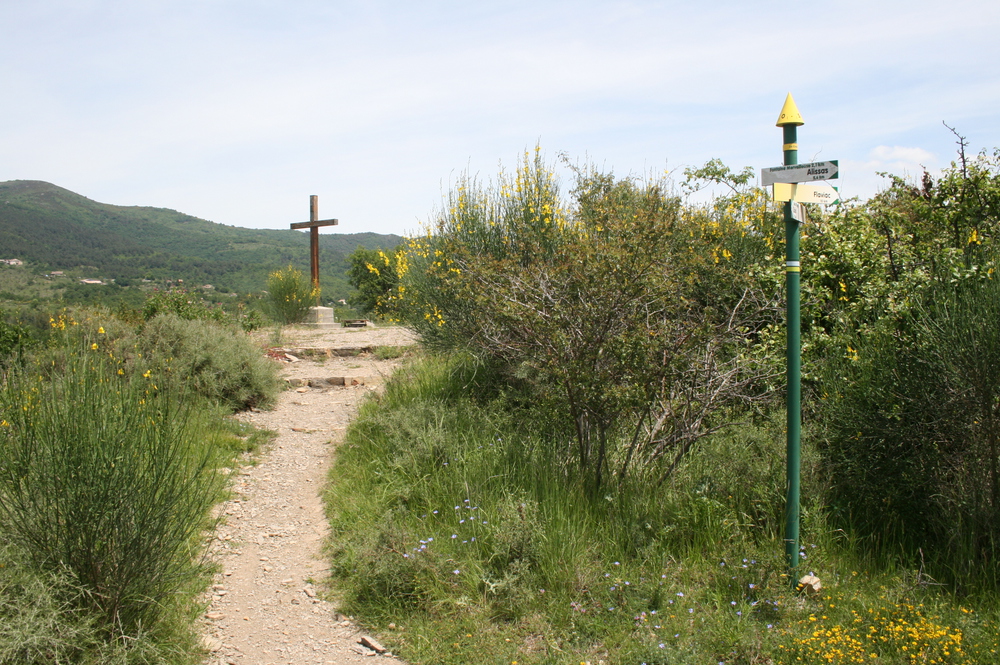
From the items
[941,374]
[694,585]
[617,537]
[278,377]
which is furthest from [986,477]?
[278,377]

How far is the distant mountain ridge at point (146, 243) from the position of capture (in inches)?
1879

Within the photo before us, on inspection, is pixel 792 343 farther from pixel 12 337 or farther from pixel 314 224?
pixel 314 224

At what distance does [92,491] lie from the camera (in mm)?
2611

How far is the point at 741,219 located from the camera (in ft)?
22.8

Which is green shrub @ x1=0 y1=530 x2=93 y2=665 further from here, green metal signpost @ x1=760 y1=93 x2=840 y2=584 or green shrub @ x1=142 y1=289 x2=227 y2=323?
green shrub @ x1=142 y1=289 x2=227 y2=323

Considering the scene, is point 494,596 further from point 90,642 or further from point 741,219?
point 741,219

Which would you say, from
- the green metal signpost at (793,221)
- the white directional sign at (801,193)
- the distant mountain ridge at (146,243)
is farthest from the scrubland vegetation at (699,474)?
the distant mountain ridge at (146,243)

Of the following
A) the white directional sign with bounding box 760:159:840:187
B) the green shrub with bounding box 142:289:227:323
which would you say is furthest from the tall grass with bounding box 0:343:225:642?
the green shrub with bounding box 142:289:227:323

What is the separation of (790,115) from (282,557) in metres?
3.75

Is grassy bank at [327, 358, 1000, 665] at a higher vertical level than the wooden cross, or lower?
lower

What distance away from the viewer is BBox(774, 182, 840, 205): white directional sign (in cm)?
305

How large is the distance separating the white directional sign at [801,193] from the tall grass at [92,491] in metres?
2.96

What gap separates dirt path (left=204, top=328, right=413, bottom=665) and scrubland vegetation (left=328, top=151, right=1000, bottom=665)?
0.68 feet

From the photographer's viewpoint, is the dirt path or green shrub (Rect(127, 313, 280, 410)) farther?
green shrub (Rect(127, 313, 280, 410))
